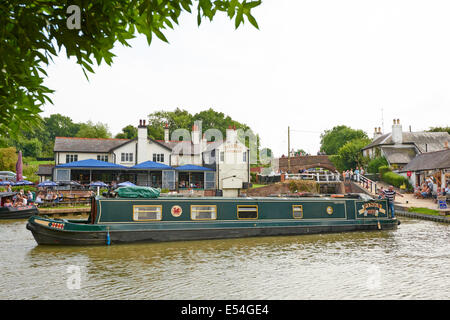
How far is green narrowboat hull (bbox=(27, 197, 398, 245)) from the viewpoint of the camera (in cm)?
1254

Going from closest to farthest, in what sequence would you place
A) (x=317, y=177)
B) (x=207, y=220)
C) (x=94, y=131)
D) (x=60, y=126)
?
(x=207, y=220) < (x=317, y=177) < (x=94, y=131) < (x=60, y=126)

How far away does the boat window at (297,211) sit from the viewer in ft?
51.5

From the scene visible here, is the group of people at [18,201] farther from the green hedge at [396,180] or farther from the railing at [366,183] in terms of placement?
the green hedge at [396,180]

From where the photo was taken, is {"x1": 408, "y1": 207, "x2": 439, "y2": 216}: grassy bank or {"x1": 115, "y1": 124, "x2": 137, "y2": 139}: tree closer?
{"x1": 408, "y1": 207, "x2": 439, "y2": 216}: grassy bank

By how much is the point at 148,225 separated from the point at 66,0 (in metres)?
10.8

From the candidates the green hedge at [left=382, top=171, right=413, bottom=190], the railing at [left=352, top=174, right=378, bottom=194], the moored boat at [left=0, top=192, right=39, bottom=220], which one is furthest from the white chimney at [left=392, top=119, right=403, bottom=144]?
the moored boat at [left=0, top=192, right=39, bottom=220]

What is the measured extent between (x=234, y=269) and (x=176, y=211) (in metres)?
4.75

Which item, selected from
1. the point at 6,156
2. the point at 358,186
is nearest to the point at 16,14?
the point at 358,186

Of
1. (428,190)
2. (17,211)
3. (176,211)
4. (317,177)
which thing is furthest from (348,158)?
(17,211)

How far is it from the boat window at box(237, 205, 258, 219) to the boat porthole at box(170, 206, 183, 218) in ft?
8.21

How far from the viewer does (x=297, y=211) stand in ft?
51.8

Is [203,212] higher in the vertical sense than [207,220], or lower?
higher

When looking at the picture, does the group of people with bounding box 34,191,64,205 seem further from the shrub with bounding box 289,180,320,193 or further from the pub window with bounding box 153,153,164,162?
the shrub with bounding box 289,180,320,193

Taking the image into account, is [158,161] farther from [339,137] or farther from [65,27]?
[339,137]
